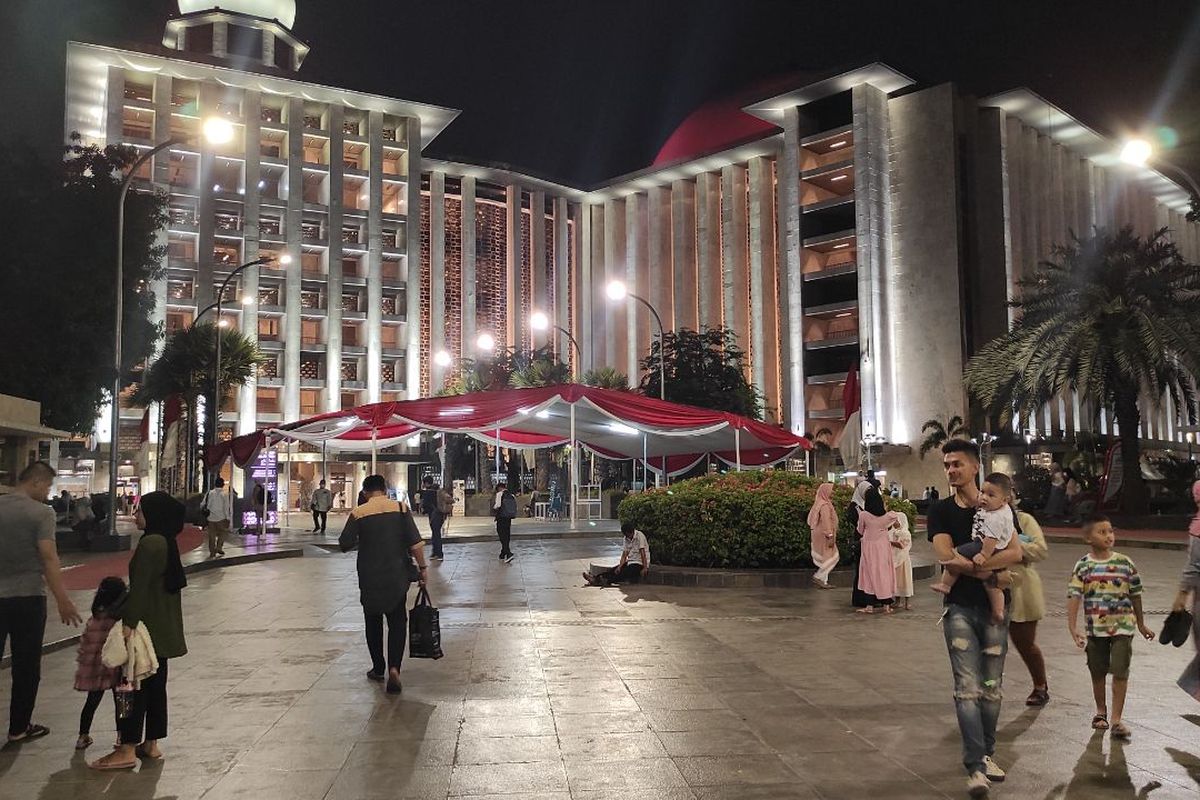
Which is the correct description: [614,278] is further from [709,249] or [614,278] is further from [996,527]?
[996,527]

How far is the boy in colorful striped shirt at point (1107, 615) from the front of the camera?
6.00m

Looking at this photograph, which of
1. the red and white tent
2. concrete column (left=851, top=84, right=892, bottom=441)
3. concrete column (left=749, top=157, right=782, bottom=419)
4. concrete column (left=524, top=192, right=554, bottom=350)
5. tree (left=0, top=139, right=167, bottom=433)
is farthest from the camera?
concrete column (left=524, top=192, right=554, bottom=350)

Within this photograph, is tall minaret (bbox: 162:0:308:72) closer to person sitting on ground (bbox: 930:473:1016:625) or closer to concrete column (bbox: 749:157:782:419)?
concrete column (bbox: 749:157:782:419)

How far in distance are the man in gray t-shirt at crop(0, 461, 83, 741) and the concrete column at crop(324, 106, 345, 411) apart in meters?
56.8

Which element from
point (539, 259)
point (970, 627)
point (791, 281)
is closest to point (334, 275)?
point (539, 259)

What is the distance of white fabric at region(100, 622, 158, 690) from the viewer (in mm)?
5496

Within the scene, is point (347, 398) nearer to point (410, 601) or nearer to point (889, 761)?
point (410, 601)

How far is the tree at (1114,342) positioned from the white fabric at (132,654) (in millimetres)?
27549

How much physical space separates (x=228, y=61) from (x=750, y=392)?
40.3 meters

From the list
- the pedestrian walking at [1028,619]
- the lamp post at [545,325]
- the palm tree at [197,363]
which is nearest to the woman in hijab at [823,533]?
the pedestrian walking at [1028,619]

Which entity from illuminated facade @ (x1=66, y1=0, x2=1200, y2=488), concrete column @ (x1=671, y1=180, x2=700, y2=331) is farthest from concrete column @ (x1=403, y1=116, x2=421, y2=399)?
concrete column @ (x1=671, y1=180, x2=700, y2=331)

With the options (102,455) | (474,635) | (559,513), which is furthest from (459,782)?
(102,455)

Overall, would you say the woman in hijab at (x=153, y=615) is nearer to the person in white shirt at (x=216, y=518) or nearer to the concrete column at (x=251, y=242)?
the person in white shirt at (x=216, y=518)

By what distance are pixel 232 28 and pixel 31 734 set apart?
245ft
